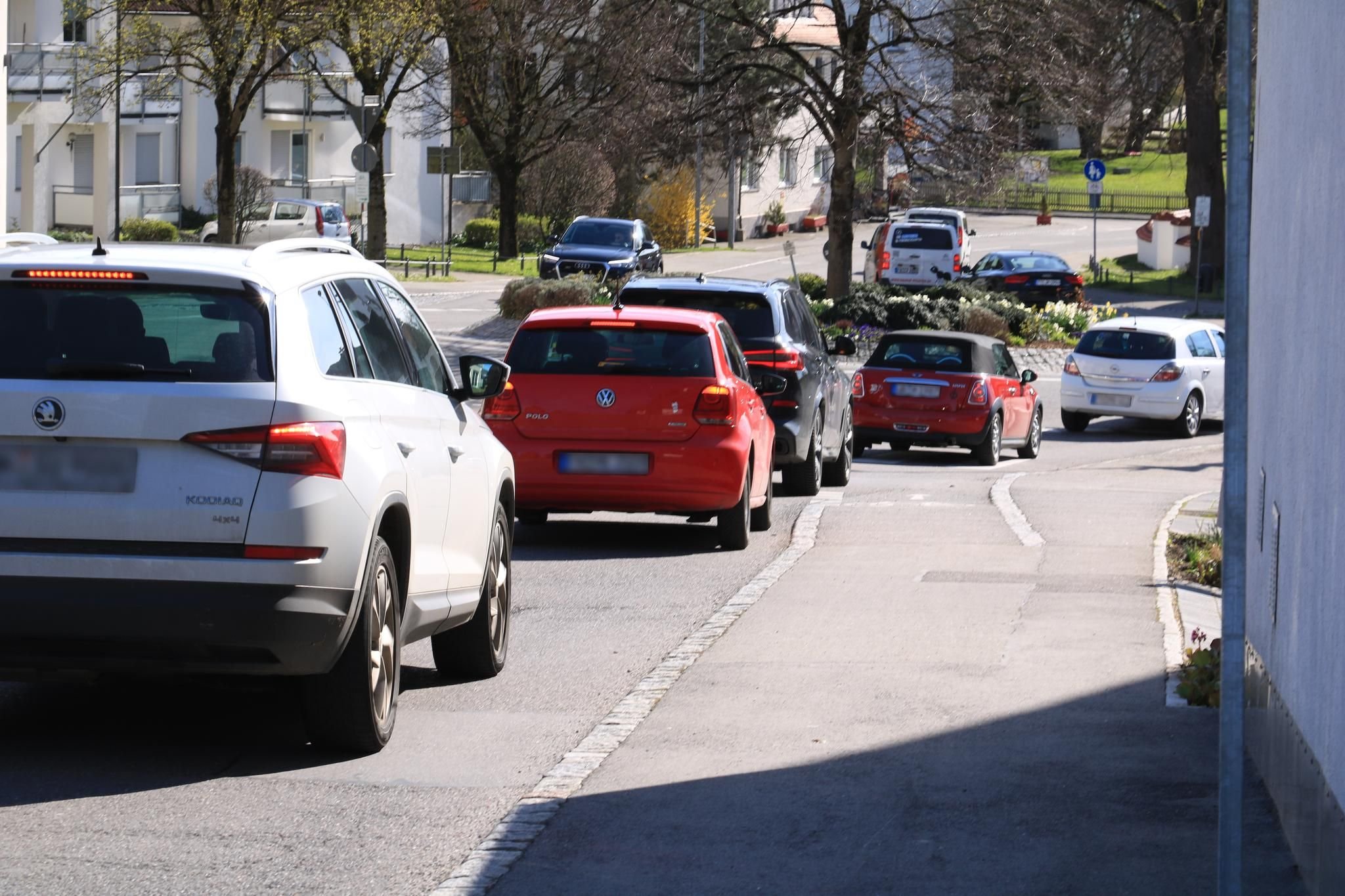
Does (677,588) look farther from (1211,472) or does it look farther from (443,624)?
(1211,472)

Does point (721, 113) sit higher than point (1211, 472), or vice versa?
point (721, 113)

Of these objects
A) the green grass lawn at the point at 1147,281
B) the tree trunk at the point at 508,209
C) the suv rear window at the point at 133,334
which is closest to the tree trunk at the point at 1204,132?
the green grass lawn at the point at 1147,281

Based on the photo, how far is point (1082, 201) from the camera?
9206cm

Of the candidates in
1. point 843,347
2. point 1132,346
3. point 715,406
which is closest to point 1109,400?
point 1132,346

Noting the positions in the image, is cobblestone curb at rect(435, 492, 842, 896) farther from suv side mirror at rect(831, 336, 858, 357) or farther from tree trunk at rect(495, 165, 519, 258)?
tree trunk at rect(495, 165, 519, 258)

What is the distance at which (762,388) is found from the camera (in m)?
15.2

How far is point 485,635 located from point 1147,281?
49.6 meters

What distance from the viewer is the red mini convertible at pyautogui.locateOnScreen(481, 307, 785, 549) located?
42.9 ft

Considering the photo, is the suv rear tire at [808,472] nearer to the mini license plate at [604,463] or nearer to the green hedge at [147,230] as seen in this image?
the mini license plate at [604,463]

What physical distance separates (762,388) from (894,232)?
33.5m

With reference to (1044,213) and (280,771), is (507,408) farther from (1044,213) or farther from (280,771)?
(1044,213)

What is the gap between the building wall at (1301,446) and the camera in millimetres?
5211

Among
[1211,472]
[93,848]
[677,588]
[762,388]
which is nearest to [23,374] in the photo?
[93,848]

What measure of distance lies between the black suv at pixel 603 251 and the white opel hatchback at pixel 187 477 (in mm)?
38248
